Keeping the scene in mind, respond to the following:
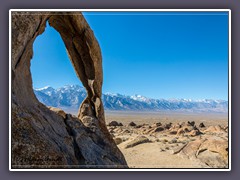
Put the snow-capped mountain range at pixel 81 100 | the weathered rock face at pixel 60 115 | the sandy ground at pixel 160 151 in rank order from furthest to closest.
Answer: the sandy ground at pixel 160 151
the snow-capped mountain range at pixel 81 100
the weathered rock face at pixel 60 115

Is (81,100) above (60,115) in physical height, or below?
above

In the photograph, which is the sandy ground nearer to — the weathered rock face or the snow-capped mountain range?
the snow-capped mountain range

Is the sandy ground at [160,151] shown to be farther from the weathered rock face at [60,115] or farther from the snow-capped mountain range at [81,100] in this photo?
the weathered rock face at [60,115]

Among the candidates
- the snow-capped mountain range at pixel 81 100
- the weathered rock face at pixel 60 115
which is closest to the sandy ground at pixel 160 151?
the snow-capped mountain range at pixel 81 100

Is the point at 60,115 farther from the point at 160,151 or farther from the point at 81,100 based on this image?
the point at 81,100

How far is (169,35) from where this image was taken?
772 cm

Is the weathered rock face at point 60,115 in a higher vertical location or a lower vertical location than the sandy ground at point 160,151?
higher

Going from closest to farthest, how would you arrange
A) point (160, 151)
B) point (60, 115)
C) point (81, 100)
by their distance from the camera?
1. point (60, 115)
2. point (160, 151)
3. point (81, 100)

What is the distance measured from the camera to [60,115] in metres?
7.59

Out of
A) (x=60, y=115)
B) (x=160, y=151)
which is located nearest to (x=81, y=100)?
(x=160, y=151)

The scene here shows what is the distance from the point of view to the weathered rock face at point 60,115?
211 inches

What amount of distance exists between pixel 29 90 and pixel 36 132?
4.98 ft
